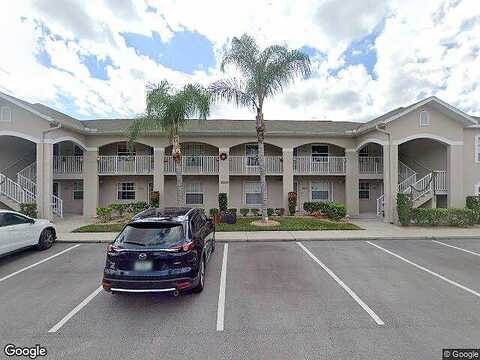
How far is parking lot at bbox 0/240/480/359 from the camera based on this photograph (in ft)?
12.3

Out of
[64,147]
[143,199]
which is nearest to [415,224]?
[143,199]

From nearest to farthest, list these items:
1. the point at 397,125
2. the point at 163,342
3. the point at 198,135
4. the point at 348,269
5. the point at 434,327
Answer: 1. the point at 163,342
2. the point at 434,327
3. the point at 348,269
4. the point at 397,125
5. the point at 198,135

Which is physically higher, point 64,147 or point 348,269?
point 64,147

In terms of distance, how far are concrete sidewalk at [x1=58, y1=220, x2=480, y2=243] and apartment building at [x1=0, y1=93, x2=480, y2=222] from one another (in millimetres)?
2866

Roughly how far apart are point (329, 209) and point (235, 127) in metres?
8.74

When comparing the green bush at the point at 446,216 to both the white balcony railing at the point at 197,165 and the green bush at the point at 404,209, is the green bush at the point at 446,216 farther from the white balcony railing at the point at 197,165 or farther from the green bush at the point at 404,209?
the white balcony railing at the point at 197,165

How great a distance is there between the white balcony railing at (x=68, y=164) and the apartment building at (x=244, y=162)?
0.07 meters

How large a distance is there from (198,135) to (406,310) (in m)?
15.1

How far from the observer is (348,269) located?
23.7 feet

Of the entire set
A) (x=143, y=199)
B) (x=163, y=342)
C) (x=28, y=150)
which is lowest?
(x=163, y=342)

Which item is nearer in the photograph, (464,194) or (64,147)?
(464,194)

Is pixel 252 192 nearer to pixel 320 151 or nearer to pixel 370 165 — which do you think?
pixel 320 151

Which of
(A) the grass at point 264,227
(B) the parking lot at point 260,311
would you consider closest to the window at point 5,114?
(A) the grass at point 264,227

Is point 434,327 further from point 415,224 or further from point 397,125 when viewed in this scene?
point 397,125
